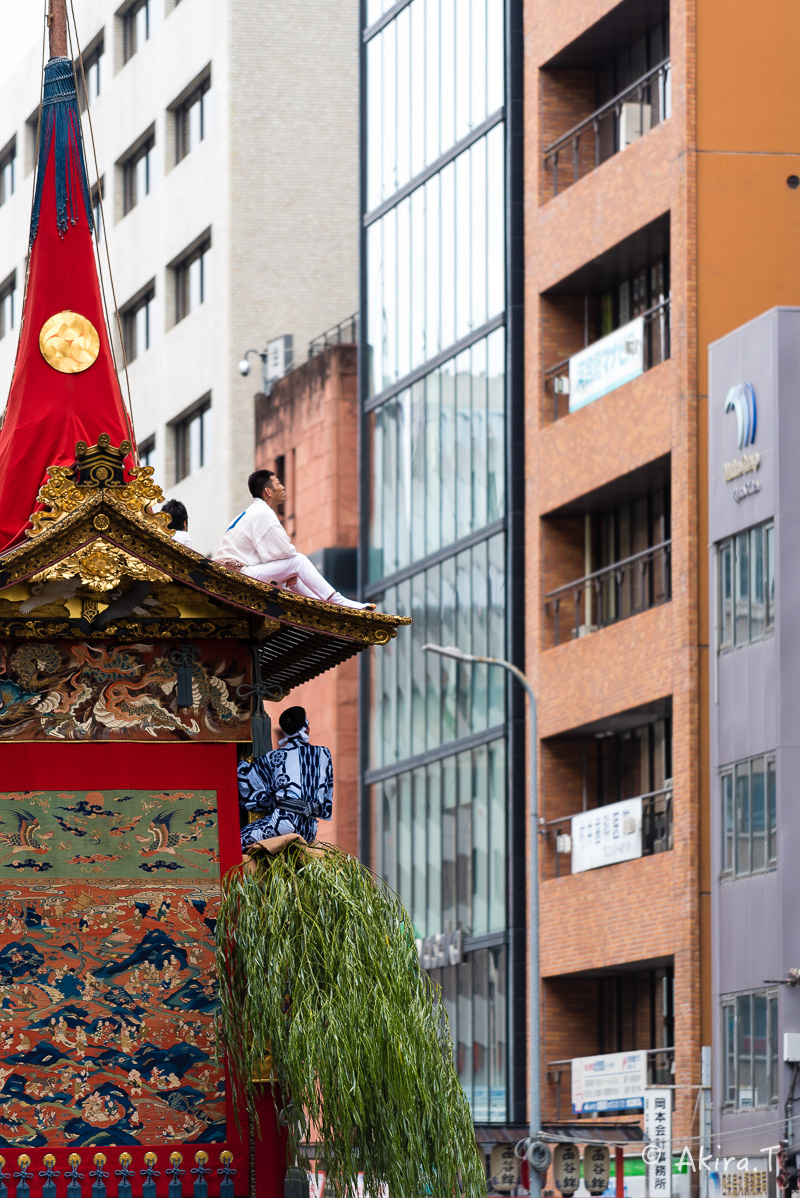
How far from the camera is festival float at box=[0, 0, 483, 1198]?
46.1 ft

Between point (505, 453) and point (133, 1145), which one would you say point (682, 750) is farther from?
point (133, 1145)

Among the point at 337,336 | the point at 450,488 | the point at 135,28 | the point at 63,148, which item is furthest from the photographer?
the point at 135,28

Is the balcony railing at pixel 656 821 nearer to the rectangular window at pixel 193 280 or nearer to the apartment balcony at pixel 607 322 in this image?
the apartment balcony at pixel 607 322

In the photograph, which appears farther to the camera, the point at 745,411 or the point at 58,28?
the point at 745,411

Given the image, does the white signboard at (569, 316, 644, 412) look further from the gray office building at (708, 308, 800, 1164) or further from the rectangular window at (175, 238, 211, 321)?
the rectangular window at (175, 238, 211, 321)

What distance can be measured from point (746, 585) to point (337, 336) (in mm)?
21914

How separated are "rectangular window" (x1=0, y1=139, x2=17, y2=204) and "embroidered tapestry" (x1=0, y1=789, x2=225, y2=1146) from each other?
61.7 metres

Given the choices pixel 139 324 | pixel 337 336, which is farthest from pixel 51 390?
pixel 139 324

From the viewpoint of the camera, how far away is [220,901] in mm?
14602

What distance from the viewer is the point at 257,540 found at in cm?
1529

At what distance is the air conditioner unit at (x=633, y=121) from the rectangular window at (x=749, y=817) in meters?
12.2

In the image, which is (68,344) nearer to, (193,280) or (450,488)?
(450,488)

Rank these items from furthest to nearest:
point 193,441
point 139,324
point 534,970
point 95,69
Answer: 1. point 95,69
2. point 139,324
3. point 193,441
4. point 534,970

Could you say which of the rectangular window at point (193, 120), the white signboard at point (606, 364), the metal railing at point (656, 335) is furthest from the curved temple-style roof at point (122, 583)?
the rectangular window at point (193, 120)
